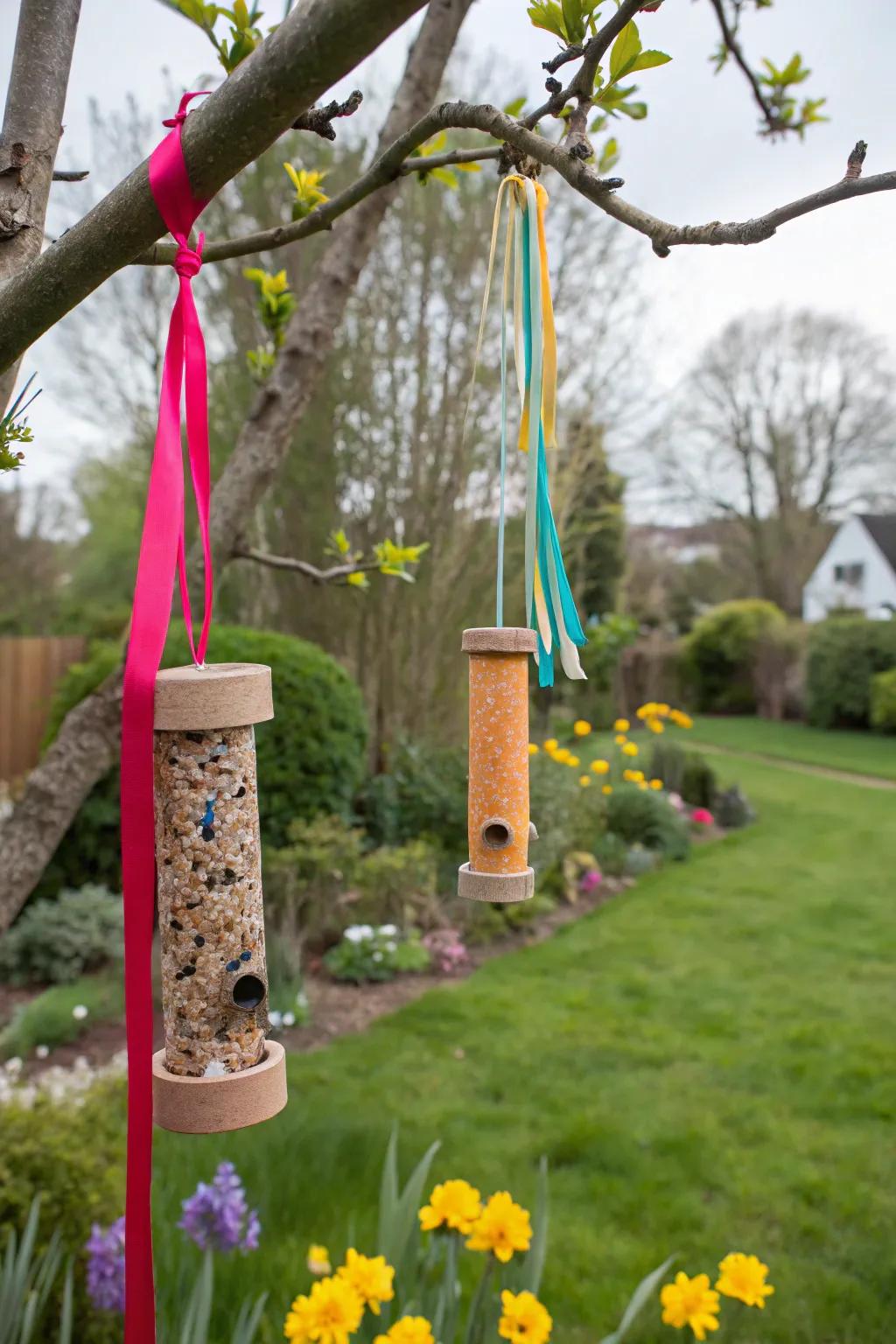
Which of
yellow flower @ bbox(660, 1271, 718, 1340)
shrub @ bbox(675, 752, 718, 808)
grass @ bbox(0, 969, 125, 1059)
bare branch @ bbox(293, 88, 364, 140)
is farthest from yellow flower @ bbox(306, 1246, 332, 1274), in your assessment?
shrub @ bbox(675, 752, 718, 808)

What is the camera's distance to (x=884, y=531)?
26.7 metres

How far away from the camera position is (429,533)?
6820 millimetres

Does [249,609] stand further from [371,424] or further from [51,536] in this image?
[51,536]

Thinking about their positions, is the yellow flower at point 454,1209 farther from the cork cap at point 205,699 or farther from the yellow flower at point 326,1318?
the cork cap at point 205,699

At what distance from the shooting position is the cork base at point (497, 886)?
4.26ft

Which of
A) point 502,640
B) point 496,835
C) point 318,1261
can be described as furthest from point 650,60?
point 318,1261

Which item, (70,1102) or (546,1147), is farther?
(546,1147)

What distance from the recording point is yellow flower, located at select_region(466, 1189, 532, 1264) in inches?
66.9

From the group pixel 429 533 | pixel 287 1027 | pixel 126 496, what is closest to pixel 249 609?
pixel 429 533

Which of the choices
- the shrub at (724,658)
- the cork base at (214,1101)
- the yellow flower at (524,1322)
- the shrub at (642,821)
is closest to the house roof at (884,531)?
the shrub at (724,658)

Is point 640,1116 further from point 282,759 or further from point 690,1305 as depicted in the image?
point 282,759

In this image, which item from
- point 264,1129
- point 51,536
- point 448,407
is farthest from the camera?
point 51,536

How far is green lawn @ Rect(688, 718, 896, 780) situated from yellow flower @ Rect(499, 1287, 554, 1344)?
1057 cm

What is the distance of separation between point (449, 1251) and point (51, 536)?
A: 1544 centimetres
